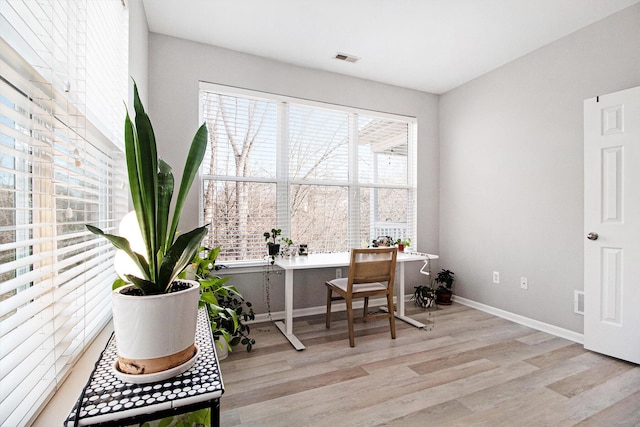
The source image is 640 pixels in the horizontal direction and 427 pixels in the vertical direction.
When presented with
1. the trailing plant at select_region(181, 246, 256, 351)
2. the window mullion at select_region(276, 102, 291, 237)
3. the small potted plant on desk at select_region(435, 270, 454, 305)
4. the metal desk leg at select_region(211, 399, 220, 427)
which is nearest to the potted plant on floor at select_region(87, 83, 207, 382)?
the metal desk leg at select_region(211, 399, 220, 427)

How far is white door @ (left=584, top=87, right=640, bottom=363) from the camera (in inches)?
88.4

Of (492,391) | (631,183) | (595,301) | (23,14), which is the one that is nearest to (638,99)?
(631,183)

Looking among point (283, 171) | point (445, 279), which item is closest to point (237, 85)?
point (283, 171)

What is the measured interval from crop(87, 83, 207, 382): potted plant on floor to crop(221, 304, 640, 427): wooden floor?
3.41ft

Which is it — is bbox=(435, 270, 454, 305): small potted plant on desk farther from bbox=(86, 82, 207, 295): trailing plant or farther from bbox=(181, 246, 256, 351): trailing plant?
bbox=(86, 82, 207, 295): trailing plant

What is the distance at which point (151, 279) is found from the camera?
89 cm

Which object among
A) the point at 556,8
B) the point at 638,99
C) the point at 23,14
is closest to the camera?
the point at 23,14

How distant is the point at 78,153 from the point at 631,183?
11.0 feet

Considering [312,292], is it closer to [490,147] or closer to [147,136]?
[490,147]

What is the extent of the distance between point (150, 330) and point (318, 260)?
222 centimetres

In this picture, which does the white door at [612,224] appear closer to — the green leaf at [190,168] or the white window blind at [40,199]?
the green leaf at [190,168]

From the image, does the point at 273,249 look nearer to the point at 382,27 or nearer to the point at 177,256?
the point at 177,256

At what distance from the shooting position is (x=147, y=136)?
2.94 feet

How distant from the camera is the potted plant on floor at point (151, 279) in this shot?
0.81 metres
